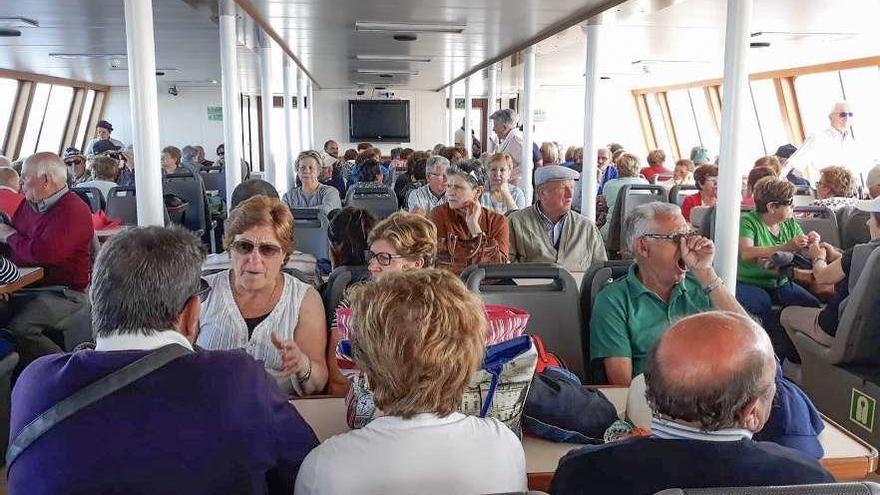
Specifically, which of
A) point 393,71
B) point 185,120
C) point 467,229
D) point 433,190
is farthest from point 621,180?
point 185,120

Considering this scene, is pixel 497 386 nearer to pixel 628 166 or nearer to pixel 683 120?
pixel 628 166

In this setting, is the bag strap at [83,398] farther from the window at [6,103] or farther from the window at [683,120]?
the window at [683,120]

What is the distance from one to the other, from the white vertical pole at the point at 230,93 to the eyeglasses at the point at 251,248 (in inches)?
142

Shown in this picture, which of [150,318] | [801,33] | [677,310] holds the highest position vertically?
[801,33]

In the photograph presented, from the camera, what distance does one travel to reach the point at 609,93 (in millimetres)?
20000

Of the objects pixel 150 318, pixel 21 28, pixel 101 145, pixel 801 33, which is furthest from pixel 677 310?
pixel 101 145

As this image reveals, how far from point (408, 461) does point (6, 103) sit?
15.9 m

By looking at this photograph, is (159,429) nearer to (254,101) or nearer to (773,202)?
(773,202)

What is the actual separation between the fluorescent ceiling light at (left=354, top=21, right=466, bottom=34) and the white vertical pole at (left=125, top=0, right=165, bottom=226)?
162 inches

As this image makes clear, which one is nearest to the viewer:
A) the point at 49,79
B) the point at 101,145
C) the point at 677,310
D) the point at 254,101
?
the point at 677,310

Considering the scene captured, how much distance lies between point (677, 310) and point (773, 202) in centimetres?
221

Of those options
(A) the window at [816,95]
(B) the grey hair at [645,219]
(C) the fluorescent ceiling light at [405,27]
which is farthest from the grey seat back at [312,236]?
(A) the window at [816,95]

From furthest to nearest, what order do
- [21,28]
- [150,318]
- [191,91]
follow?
[191,91]
[21,28]
[150,318]

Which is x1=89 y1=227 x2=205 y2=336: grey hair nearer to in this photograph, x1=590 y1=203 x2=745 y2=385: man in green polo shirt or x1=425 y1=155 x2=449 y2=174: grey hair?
x1=590 y1=203 x2=745 y2=385: man in green polo shirt
